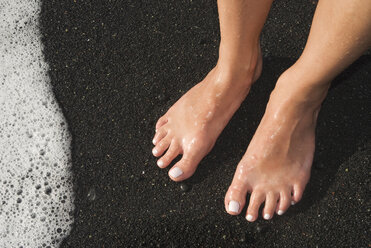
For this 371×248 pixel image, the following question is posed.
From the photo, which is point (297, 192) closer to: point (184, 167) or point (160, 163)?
point (184, 167)

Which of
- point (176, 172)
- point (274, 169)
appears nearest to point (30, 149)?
point (176, 172)

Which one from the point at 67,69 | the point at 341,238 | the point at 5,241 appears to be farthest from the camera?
the point at 67,69

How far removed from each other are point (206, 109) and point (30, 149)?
816 mm

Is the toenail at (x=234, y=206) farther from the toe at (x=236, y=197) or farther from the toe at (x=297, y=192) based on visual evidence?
the toe at (x=297, y=192)

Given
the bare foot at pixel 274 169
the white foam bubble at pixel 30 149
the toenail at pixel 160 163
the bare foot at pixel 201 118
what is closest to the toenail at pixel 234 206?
the bare foot at pixel 274 169

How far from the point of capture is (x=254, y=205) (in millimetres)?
1258

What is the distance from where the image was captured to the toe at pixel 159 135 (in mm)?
1413

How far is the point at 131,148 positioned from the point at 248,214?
55cm

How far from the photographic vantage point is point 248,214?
1.26m

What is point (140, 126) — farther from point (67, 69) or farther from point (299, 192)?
point (299, 192)

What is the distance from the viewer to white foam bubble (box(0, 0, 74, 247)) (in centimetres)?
140

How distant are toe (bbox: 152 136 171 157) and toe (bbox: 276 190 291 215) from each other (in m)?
0.48

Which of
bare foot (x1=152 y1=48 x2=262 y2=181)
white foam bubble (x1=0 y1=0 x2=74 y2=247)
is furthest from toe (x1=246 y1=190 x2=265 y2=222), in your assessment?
white foam bubble (x1=0 y1=0 x2=74 y2=247)

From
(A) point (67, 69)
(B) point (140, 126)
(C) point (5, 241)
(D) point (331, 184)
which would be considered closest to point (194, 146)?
(B) point (140, 126)
